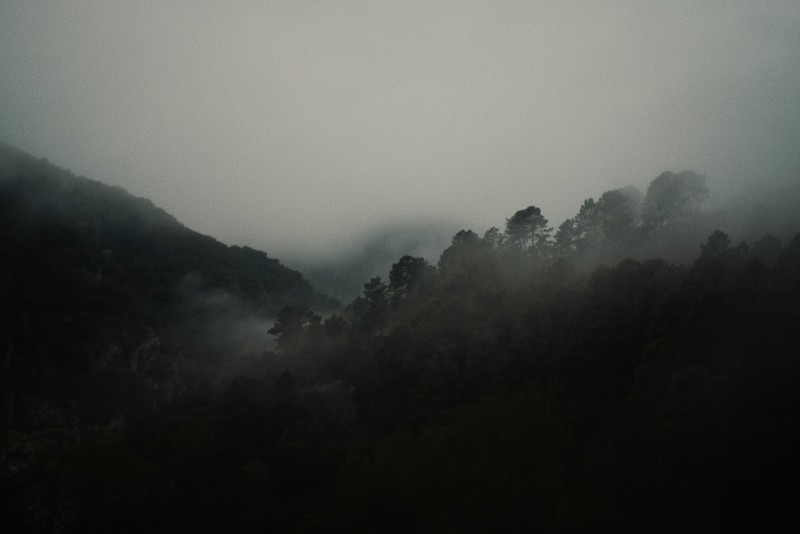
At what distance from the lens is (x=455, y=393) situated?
53281 millimetres

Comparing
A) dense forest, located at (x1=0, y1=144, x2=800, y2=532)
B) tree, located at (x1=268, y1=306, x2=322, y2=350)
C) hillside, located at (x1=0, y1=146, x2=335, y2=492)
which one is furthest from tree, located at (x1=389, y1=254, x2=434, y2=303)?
hillside, located at (x1=0, y1=146, x2=335, y2=492)

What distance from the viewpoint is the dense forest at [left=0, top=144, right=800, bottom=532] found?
28.3m

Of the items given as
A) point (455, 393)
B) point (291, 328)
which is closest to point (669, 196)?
point (455, 393)

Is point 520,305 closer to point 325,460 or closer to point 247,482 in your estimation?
point 325,460

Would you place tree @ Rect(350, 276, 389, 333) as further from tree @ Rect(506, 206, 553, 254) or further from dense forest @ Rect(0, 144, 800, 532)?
tree @ Rect(506, 206, 553, 254)

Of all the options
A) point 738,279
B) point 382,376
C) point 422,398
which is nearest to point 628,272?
point 738,279

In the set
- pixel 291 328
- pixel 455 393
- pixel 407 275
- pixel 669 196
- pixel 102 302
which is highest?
pixel 669 196

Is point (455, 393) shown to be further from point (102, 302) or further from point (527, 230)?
point (102, 302)

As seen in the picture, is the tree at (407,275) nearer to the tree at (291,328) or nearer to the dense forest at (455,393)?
the dense forest at (455,393)

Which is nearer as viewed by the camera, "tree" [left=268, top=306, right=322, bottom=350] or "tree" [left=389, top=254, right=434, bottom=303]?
"tree" [left=268, top=306, right=322, bottom=350]

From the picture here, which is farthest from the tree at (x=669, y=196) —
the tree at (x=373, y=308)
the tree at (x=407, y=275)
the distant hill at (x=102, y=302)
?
the distant hill at (x=102, y=302)

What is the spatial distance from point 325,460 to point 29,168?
133 m

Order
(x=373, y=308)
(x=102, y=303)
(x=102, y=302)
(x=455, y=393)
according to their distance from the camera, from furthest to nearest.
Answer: (x=102, y=302) < (x=102, y=303) < (x=373, y=308) < (x=455, y=393)

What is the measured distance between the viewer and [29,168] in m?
128
